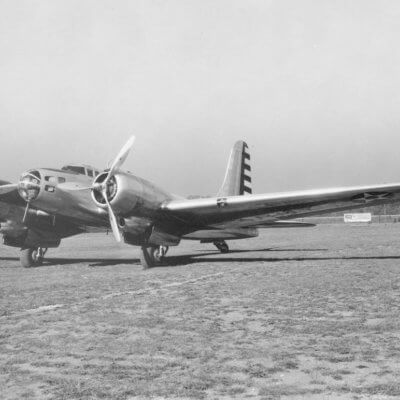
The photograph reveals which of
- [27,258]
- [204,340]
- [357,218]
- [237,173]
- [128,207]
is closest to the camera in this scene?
[204,340]

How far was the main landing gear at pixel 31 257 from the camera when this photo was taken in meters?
17.2

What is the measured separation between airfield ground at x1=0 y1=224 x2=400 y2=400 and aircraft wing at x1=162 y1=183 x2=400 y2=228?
4257mm

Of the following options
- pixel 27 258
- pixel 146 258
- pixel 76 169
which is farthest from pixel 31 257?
pixel 146 258

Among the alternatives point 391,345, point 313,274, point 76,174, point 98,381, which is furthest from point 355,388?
point 76,174

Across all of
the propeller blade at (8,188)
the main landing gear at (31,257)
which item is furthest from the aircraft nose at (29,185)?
the main landing gear at (31,257)

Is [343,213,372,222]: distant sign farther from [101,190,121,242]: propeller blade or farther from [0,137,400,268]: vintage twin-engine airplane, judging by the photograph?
[101,190,121,242]: propeller blade

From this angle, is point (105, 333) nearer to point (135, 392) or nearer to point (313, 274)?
point (135, 392)

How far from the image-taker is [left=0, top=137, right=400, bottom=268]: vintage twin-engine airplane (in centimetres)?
1479

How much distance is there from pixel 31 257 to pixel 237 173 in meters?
10.4

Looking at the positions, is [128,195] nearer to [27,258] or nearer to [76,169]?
[76,169]

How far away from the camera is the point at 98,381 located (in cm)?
421

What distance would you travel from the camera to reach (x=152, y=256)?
615 inches

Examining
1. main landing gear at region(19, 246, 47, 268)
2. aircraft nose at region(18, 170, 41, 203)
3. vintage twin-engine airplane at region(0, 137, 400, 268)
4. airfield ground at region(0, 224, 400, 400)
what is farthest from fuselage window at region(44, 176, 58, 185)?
airfield ground at region(0, 224, 400, 400)

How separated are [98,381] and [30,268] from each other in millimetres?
13374
